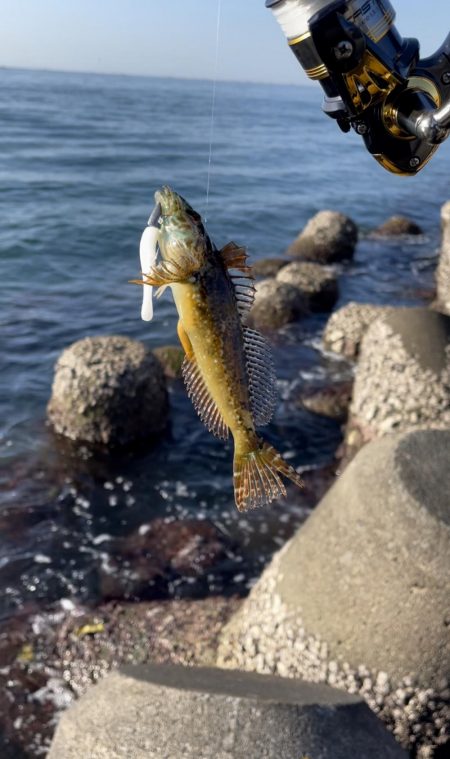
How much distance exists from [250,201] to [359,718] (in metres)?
26.0

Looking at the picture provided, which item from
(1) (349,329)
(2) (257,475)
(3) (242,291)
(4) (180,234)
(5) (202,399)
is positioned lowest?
(1) (349,329)

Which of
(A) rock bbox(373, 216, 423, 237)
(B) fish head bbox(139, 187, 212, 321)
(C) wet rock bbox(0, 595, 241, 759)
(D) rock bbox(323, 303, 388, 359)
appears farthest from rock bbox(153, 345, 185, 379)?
(A) rock bbox(373, 216, 423, 237)

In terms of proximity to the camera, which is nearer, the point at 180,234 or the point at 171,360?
the point at 180,234

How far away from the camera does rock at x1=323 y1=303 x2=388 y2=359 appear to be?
13.9 meters

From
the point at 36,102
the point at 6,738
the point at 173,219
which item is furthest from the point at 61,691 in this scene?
the point at 36,102

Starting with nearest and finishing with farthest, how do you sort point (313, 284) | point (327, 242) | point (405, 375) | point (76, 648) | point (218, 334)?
1. point (218, 334)
2. point (76, 648)
3. point (405, 375)
4. point (313, 284)
5. point (327, 242)

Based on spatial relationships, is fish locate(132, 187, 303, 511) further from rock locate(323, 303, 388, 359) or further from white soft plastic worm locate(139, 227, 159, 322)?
rock locate(323, 303, 388, 359)

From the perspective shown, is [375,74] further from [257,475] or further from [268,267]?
[268,267]

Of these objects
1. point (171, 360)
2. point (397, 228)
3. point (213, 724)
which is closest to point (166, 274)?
point (213, 724)

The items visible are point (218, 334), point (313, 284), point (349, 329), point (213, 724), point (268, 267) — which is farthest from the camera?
point (268, 267)

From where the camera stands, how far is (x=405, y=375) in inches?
367

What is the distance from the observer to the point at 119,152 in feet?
115

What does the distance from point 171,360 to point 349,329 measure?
153 inches

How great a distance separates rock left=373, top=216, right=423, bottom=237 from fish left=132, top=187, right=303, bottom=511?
76.6 ft
